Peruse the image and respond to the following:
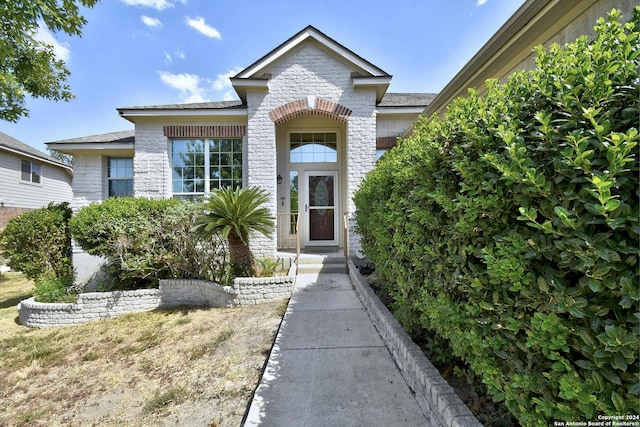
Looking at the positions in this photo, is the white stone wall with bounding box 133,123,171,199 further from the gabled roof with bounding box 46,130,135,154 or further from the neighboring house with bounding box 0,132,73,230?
the neighboring house with bounding box 0,132,73,230

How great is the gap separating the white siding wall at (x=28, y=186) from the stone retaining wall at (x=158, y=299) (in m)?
12.0

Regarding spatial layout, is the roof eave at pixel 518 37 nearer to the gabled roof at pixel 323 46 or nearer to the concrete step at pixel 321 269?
the gabled roof at pixel 323 46

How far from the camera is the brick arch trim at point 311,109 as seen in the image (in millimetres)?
7672

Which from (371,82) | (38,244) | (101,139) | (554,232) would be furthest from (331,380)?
(101,139)

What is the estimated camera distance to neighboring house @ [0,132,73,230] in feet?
45.9

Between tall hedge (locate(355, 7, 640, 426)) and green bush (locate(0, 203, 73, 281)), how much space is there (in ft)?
31.0

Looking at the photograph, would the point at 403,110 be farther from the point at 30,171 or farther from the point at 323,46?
the point at 30,171

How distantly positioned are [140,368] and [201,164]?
240 inches

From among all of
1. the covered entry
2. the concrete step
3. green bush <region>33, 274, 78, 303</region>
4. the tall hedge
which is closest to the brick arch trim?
the covered entry

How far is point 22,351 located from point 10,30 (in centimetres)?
769

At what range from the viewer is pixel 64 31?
22.2ft

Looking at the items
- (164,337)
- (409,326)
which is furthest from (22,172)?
(409,326)

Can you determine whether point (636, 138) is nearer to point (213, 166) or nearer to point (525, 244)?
point (525, 244)

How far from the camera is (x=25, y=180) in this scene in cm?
1535
